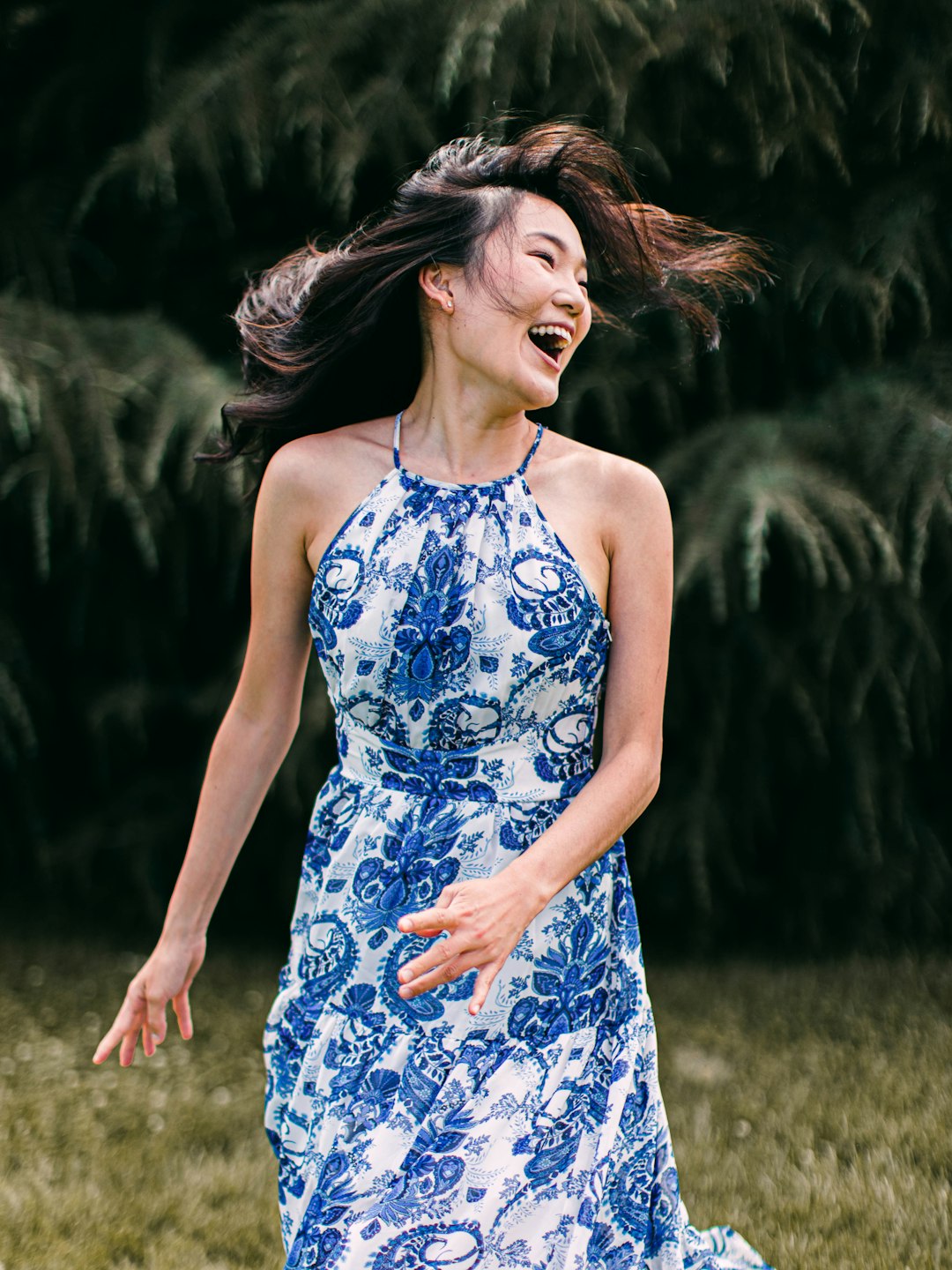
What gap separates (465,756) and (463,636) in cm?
15

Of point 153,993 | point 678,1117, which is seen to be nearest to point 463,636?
point 153,993

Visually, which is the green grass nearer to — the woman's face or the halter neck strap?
the halter neck strap

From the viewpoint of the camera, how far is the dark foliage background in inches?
123

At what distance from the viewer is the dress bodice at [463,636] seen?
1638 mm

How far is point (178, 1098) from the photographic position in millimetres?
3018

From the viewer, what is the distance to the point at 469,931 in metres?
1.36

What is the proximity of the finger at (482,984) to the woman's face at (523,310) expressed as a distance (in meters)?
0.67

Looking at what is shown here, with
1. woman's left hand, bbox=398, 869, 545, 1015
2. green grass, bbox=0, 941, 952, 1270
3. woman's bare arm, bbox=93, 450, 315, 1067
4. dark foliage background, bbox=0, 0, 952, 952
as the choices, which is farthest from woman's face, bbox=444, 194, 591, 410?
green grass, bbox=0, 941, 952, 1270

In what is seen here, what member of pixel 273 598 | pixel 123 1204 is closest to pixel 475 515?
pixel 273 598

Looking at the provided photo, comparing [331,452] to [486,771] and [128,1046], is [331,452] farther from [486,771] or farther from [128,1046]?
[128,1046]

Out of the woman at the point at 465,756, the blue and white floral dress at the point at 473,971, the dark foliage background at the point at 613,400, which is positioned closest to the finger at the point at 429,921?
the woman at the point at 465,756

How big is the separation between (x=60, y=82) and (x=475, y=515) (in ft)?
8.66

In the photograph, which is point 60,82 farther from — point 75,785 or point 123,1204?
point 123,1204

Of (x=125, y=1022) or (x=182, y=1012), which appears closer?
(x=125, y=1022)
